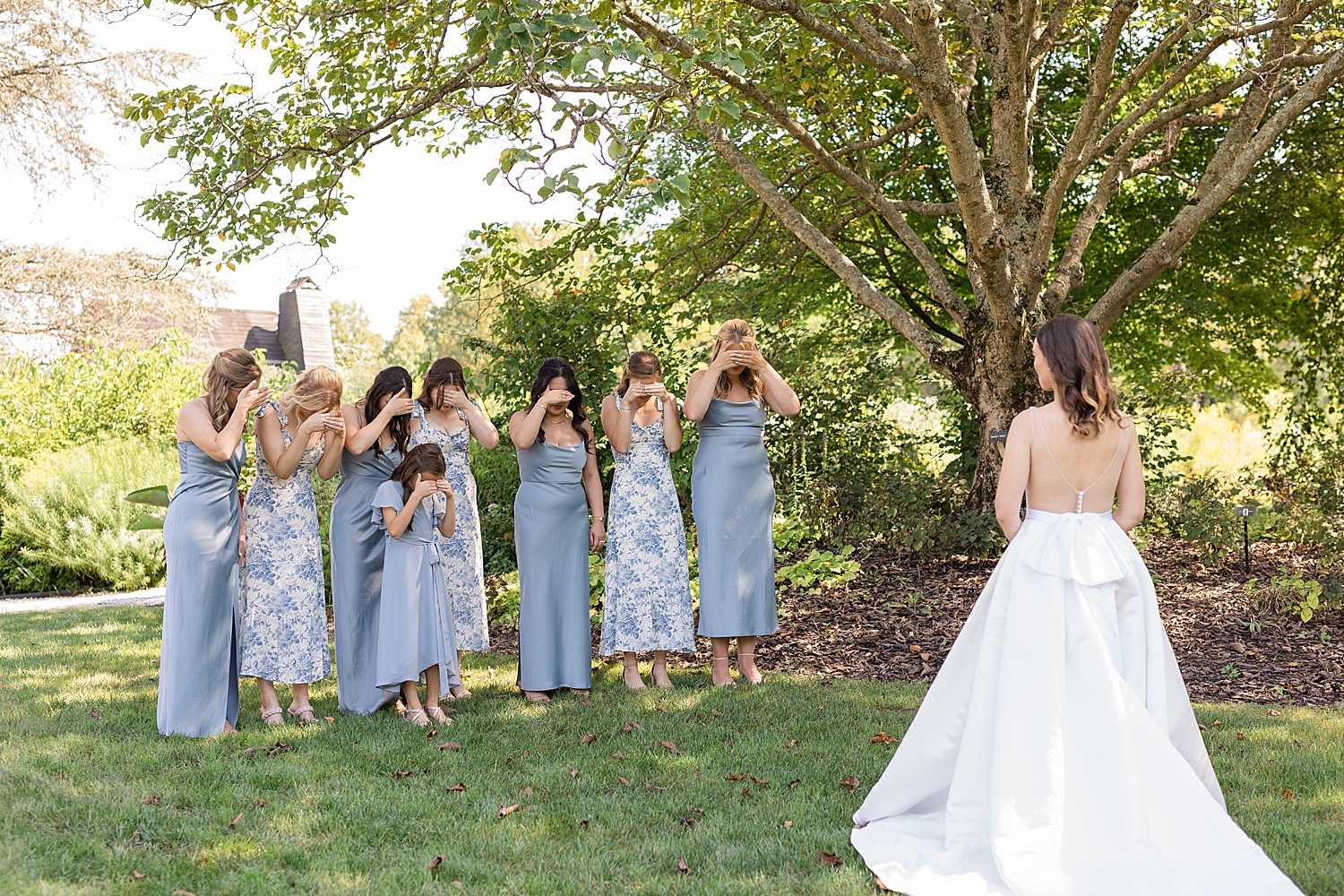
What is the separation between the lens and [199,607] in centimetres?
540

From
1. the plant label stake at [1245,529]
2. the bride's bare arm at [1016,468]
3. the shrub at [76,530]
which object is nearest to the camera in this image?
the bride's bare arm at [1016,468]

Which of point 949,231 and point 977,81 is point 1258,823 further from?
point 949,231

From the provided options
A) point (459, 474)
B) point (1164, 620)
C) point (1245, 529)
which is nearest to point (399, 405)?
point (459, 474)

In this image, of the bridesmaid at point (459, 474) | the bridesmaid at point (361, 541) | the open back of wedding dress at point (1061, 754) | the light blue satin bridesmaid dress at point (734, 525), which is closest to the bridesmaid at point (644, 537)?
the light blue satin bridesmaid dress at point (734, 525)

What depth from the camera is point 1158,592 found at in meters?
8.30

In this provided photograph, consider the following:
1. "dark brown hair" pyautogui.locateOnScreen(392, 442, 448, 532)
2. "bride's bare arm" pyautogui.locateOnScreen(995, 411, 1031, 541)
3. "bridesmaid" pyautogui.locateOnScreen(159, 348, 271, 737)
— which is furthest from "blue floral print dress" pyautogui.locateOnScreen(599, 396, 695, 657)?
"bride's bare arm" pyautogui.locateOnScreen(995, 411, 1031, 541)

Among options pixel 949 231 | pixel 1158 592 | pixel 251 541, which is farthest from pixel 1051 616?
pixel 949 231

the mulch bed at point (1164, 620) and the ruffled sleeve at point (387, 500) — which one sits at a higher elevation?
the ruffled sleeve at point (387, 500)

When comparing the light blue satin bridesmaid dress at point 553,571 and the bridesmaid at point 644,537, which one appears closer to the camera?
the light blue satin bridesmaid dress at point 553,571

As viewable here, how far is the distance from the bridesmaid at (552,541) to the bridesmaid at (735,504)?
0.78 meters

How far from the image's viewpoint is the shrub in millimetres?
12133

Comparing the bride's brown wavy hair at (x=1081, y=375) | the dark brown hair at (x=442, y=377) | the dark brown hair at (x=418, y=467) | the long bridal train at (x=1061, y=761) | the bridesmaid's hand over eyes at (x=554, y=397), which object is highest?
the dark brown hair at (x=442, y=377)

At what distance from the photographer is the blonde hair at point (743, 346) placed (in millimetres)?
6363

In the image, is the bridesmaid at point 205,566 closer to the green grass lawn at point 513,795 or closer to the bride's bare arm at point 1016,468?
the green grass lawn at point 513,795
